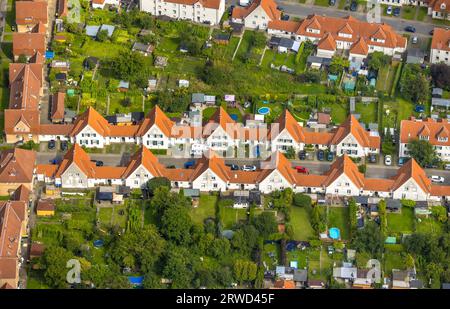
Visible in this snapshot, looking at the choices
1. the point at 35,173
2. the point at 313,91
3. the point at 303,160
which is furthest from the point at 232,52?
the point at 35,173

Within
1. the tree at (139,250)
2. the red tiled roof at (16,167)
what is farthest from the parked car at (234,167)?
the red tiled roof at (16,167)

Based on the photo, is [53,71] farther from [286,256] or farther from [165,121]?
[286,256]

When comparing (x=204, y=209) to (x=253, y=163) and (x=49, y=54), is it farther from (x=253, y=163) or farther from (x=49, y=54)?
(x=49, y=54)

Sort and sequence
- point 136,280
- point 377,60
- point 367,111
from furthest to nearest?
point 377,60, point 367,111, point 136,280

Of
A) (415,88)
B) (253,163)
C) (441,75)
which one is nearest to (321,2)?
(441,75)

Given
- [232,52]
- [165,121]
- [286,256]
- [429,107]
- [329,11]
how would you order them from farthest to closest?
[329,11] < [232,52] < [429,107] < [165,121] < [286,256]

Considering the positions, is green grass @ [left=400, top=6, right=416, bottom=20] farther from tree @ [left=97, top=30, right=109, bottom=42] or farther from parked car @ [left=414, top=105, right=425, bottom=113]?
tree @ [left=97, top=30, right=109, bottom=42]
